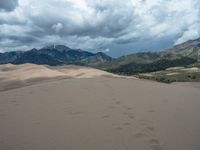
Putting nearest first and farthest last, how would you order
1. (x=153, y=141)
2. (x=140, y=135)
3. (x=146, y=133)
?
1. (x=153, y=141)
2. (x=140, y=135)
3. (x=146, y=133)

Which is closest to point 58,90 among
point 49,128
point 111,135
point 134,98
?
point 134,98

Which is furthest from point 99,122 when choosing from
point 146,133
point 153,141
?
point 153,141

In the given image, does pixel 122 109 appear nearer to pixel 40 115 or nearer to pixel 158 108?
pixel 158 108

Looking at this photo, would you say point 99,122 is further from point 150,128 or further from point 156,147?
point 156,147

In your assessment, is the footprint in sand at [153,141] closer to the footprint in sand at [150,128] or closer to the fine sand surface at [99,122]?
the fine sand surface at [99,122]

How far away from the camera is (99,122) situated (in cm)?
838

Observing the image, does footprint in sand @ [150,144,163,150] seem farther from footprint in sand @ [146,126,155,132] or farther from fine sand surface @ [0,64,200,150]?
footprint in sand @ [146,126,155,132]

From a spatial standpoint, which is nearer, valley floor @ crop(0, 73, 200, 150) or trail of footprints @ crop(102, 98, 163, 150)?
trail of footprints @ crop(102, 98, 163, 150)

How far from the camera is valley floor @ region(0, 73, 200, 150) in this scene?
21.8ft

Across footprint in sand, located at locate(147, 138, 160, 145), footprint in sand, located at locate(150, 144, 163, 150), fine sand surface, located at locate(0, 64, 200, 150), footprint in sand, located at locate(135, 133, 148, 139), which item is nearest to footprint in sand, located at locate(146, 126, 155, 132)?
fine sand surface, located at locate(0, 64, 200, 150)

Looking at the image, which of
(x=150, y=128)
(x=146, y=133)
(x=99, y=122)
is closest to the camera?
(x=146, y=133)

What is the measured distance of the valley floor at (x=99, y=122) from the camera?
6648mm

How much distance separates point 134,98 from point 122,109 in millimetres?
2303

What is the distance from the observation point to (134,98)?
12.2m
